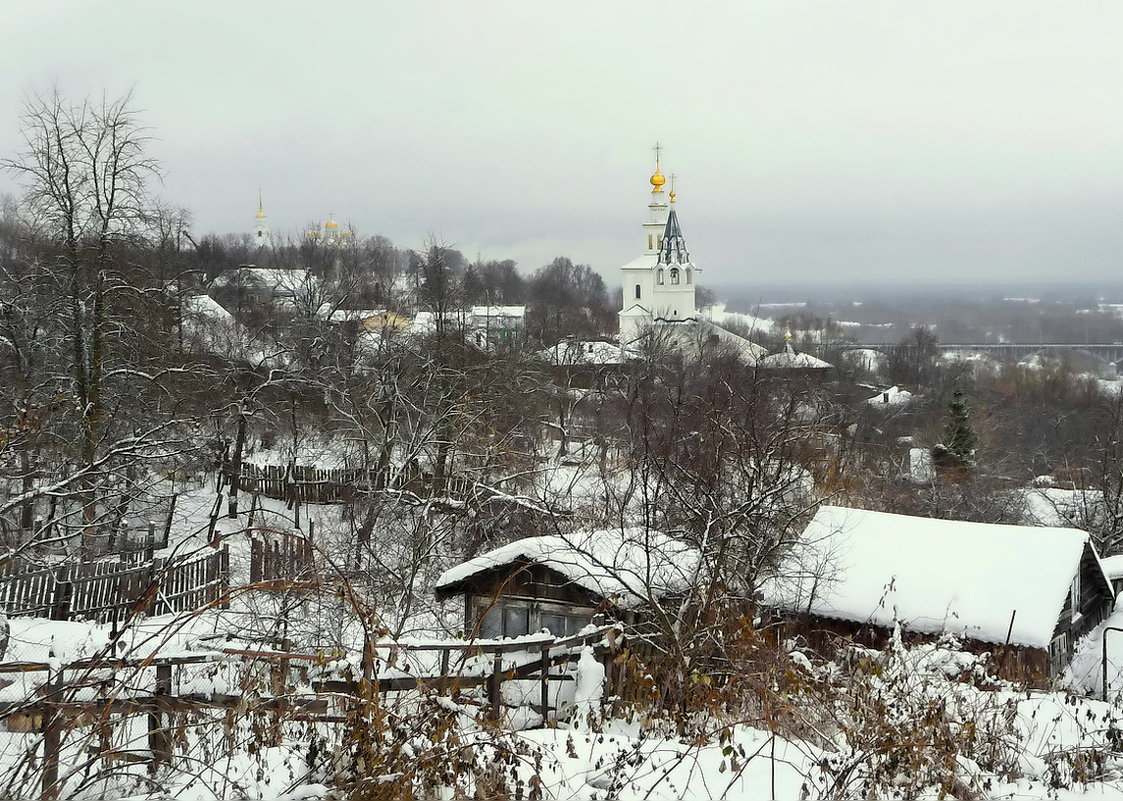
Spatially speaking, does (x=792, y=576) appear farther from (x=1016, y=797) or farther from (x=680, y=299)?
(x=680, y=299)

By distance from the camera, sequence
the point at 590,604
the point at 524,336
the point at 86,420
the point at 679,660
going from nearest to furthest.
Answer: the point at 679,660 → the point at 590,604 → the point at 86,420 → the point at 524,336

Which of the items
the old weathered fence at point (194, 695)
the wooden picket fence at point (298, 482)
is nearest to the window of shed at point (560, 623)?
the old weathered fence at point (194, 695)

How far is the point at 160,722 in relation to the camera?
18.0ft

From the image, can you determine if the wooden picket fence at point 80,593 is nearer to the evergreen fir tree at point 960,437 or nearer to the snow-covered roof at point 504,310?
the evergreen fir tree at point 960,437

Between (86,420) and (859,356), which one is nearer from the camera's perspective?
(86,420)

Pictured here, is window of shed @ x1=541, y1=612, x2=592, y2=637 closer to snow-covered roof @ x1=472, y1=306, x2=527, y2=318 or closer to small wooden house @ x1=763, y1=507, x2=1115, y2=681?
small wooden house @ x1=763, y1=507, x2=1115, y2=681

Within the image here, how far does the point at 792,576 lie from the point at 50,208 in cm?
1400

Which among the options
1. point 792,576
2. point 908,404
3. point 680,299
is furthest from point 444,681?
point 680,299

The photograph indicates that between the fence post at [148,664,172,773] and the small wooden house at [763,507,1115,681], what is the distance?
8.85 metres

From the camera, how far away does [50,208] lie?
53.2ft

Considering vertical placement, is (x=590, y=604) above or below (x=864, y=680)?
below

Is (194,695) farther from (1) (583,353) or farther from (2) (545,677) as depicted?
(1) (583,353)

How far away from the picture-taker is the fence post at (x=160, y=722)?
411 centimetres

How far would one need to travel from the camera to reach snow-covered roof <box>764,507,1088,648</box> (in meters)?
13.7
